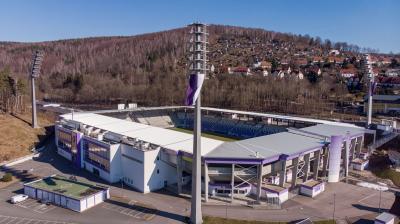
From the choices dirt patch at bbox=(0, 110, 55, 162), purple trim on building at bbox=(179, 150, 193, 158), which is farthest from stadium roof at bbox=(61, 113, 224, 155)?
dirt patch at bbox=(0, 110, 55, 162)

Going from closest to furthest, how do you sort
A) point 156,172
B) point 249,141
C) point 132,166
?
point 156,172 < point 132,166 < point 249,141

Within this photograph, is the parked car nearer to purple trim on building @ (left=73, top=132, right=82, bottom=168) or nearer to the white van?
the white van

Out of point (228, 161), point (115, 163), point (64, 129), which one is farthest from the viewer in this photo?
point (64, 129)

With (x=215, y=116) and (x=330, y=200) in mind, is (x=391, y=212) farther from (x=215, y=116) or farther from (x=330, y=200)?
(x=215, y=116)

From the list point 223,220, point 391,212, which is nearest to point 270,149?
point 223,220

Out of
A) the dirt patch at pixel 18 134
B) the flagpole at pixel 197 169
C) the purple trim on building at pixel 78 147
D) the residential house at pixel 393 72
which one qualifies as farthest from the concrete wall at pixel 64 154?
the residential house at pixel 393 72

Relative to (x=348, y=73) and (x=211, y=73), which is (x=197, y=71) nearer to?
(x=211, y=73)

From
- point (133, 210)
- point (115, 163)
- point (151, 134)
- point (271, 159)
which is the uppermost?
point (151, 134)

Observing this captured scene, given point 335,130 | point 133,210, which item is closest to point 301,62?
point 335,130
